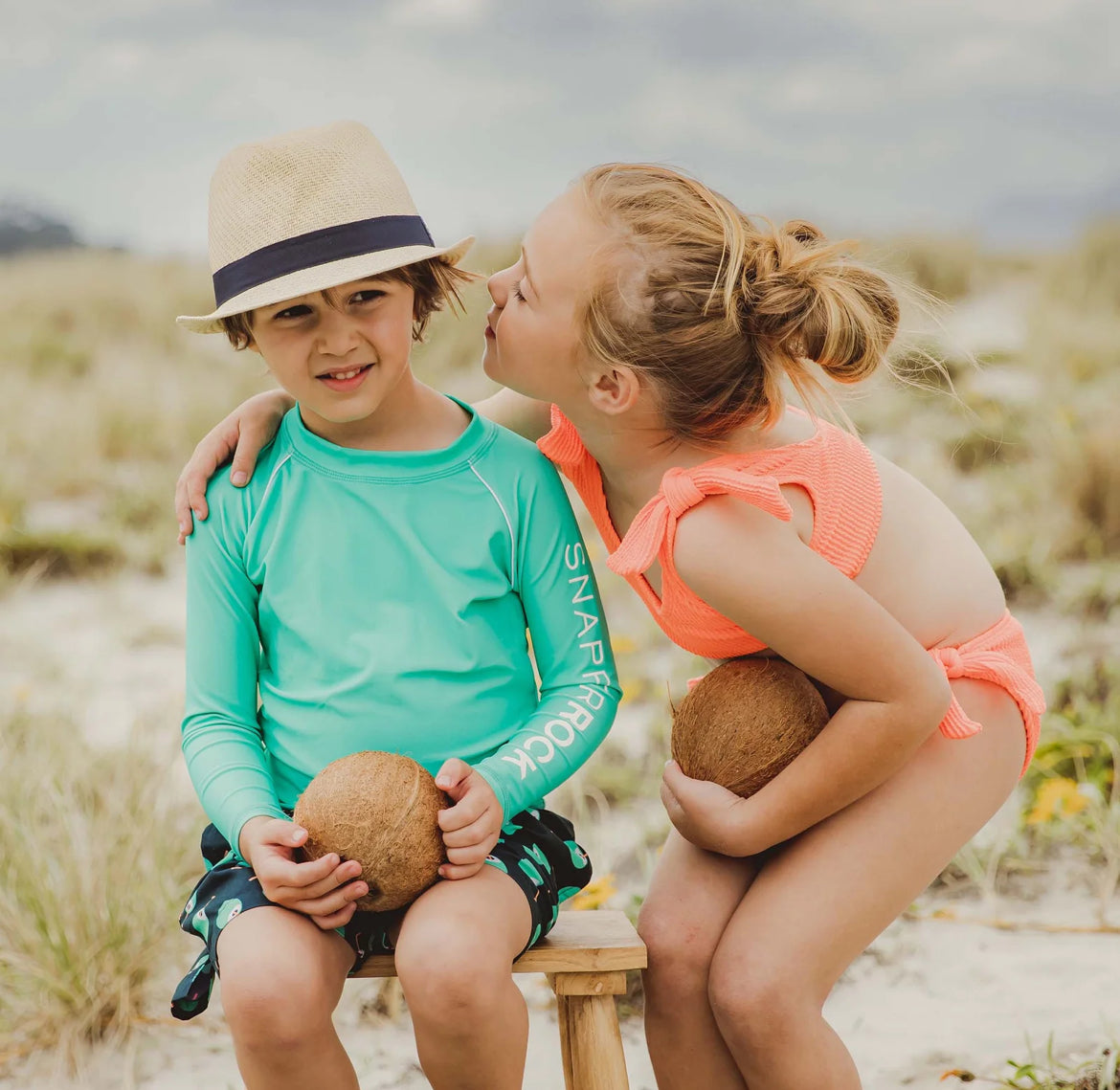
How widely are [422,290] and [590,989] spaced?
4.33 ft

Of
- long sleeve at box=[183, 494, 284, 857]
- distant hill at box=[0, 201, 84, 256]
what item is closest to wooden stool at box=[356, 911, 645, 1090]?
long sleeve at box=[183, 494, 284, 857]

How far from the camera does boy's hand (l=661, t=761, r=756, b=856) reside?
6.85ft

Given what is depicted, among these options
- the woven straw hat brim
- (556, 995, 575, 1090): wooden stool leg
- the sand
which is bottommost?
the sand

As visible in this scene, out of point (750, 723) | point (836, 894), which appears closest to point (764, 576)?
point (750, 723)

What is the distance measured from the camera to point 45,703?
4.54 m

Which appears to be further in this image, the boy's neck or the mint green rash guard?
the boy's neck

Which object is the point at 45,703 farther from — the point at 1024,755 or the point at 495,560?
the point at 1024,755

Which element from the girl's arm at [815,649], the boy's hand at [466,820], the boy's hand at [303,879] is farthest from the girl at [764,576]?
the boy's hand at [303,879]

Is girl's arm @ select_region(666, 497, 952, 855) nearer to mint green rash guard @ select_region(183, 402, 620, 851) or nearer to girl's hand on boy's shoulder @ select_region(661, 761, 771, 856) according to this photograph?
girl's hand on boy's shoulder @ select_region(661, 761, 771, 856)

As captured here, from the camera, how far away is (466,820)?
6.32 ft

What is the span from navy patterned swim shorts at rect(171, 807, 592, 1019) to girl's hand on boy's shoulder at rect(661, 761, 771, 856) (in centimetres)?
22

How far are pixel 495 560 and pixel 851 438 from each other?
28.5 inches

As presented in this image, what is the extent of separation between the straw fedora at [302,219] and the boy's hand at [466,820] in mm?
828

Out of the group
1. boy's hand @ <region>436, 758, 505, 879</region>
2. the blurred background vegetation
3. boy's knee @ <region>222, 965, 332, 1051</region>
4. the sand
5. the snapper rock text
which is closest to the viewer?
boy's knee @ <region>222, 965, 332, 1051</region>
